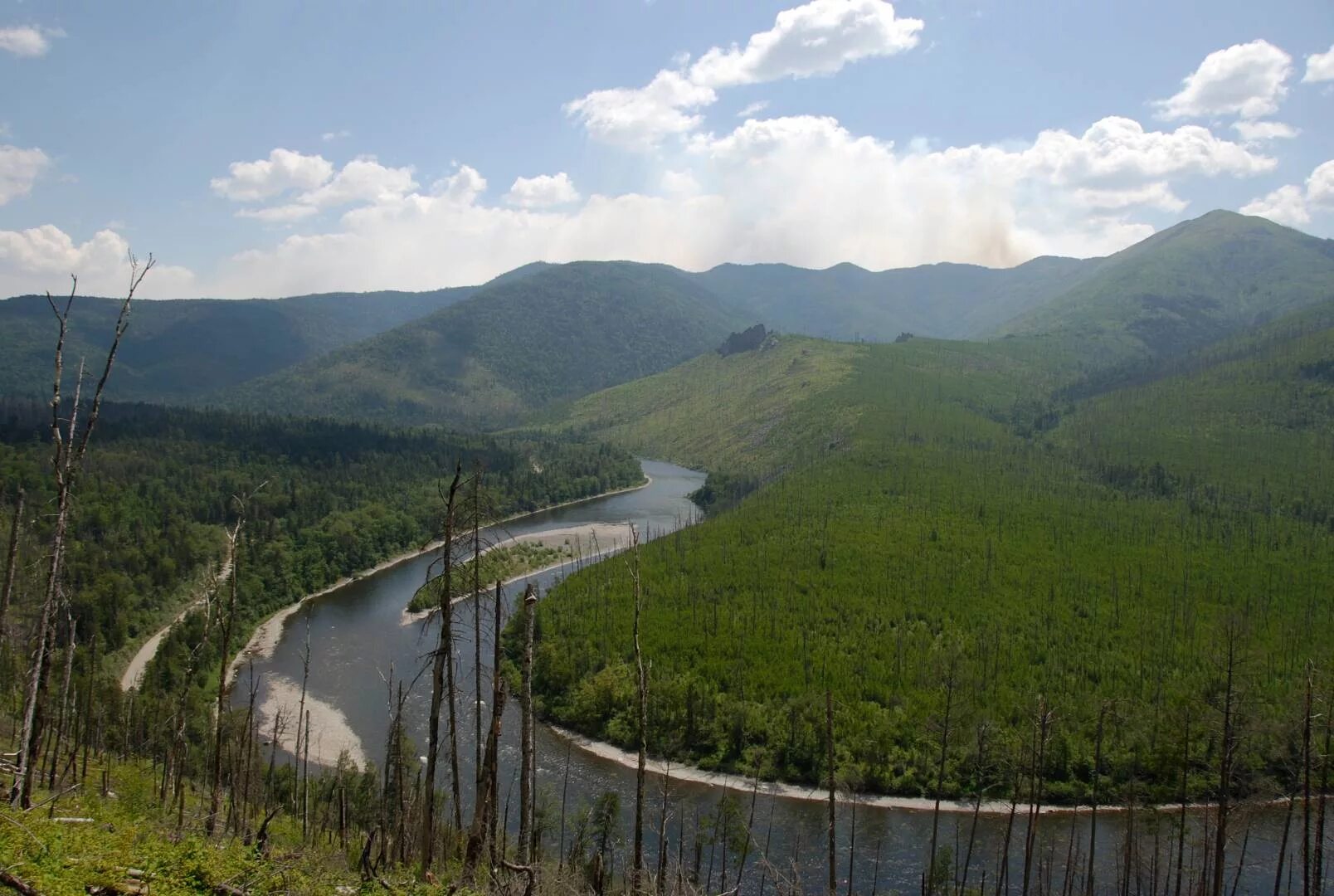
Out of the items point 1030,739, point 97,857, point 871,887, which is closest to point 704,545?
point 1030,739

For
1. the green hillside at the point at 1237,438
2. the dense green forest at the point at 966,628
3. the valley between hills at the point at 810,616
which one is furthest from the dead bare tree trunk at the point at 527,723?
the green hillside at the point at 1237,438

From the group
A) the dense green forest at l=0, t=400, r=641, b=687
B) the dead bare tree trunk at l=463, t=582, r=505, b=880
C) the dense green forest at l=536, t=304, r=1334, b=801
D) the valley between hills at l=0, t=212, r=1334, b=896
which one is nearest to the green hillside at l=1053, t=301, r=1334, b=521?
the valley between hills at l=0, t=212, r=1334, b=896

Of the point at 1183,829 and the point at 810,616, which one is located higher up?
the point at 810,616

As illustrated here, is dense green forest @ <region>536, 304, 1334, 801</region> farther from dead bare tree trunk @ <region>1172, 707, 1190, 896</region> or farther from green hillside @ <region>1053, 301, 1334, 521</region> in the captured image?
green hillside @ <region>1053, 301, 1334, 521</region>

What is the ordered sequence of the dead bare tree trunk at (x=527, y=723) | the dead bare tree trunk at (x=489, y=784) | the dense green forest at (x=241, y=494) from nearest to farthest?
the dead bare tree trunk at (x=489, y=784), the dead bare tree trunk at (x=527, y=723), the dense green forest at (x=241, y=494)

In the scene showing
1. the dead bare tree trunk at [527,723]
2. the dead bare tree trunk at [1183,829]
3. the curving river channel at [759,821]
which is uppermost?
the dead bare tree trunk at [527,723]

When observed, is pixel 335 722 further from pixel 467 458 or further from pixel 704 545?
pixel 467 458

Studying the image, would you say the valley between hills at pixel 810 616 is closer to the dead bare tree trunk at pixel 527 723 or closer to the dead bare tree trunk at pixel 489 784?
the dead bare tree trunk at pixel 527 723

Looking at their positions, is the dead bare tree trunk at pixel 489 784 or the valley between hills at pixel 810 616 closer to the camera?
the dead bare tree trunk at pixel 489 784

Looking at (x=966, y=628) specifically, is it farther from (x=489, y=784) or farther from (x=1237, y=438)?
(x=1237, y=438)

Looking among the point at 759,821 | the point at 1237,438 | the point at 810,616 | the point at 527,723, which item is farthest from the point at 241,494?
the point at 1237,438
